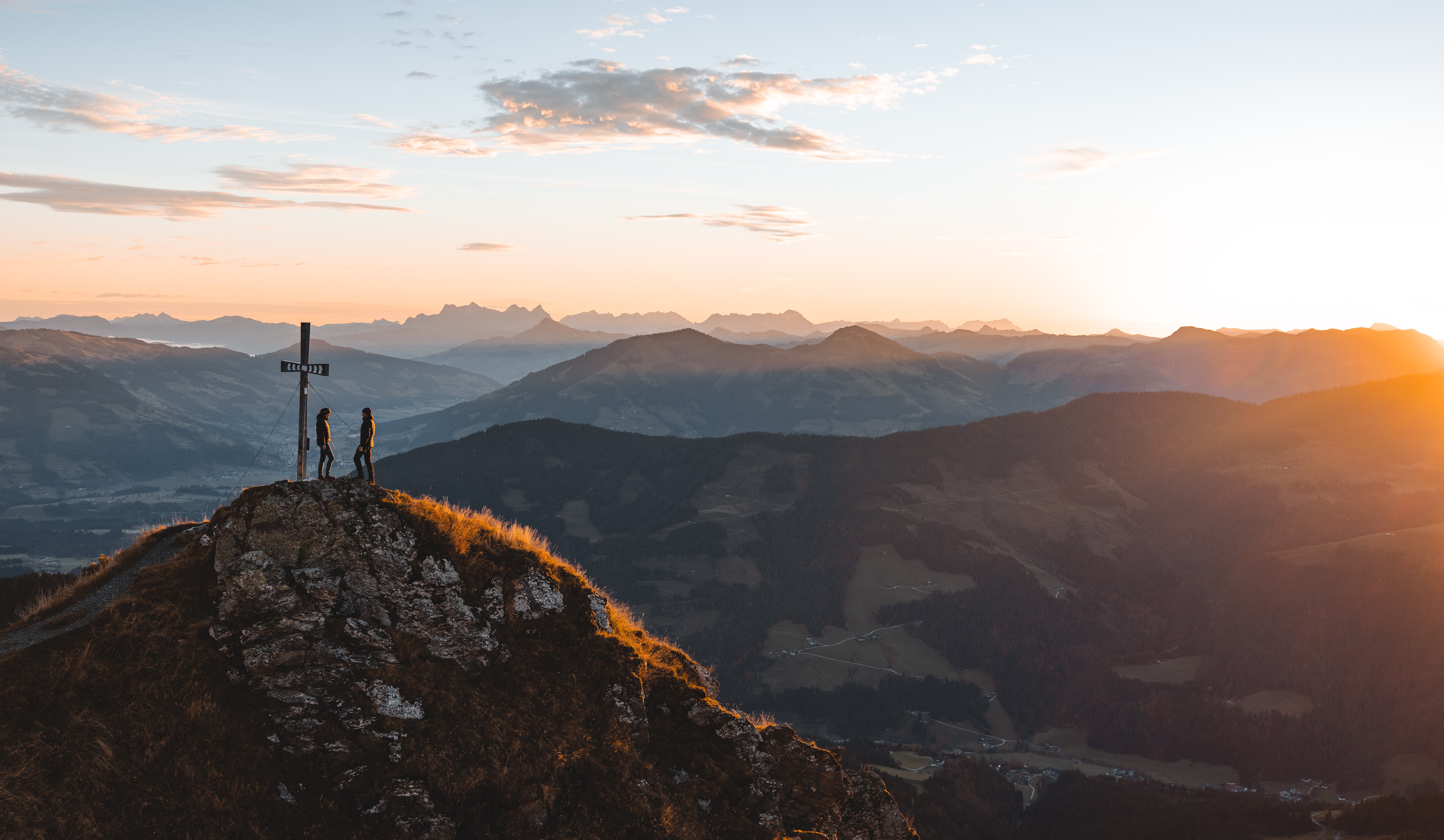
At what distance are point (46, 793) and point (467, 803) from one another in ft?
33.7

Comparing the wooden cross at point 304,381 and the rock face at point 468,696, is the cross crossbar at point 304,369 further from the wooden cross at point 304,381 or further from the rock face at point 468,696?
the rock face at point 468,696

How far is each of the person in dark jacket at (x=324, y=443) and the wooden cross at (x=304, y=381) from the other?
53 centimetres

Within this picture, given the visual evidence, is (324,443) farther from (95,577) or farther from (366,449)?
(95,577)

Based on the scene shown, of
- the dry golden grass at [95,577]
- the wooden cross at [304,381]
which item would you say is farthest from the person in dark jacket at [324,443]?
the dry golden grass at [95,577]

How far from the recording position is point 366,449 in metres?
31.6

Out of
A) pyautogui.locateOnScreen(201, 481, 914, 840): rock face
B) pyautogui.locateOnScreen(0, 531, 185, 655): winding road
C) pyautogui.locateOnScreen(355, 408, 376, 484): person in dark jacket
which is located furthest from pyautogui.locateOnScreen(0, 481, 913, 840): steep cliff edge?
pyautogui.locateOnScreen(355, 408, 376, 484): person in dark jacket

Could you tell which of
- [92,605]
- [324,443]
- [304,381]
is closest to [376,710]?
[92,605]

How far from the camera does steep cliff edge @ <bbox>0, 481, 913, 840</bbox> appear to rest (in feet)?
74.0

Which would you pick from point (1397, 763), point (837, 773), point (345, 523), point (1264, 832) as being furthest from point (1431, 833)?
point (345, 523)

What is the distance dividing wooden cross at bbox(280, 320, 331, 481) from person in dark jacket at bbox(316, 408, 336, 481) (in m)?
0.53

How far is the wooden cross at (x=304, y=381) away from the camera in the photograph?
3086cm

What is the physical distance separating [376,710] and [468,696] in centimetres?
266

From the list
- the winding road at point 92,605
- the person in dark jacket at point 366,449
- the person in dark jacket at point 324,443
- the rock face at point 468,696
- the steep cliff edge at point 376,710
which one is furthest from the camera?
the person in dark jacket at point 366,449

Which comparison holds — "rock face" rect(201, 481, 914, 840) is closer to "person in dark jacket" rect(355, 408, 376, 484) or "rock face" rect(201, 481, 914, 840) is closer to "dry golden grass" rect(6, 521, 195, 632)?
"person in dark jacket" rect(355, 408, 376, 484)
